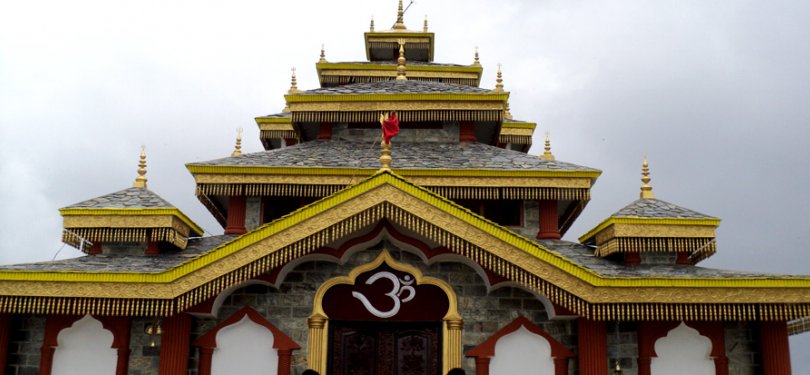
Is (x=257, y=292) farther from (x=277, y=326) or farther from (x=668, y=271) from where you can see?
(x=668, y=271)

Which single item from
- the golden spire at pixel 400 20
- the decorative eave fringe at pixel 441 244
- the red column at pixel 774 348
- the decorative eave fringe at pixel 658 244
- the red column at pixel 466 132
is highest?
the golden spire at pixel 400 20

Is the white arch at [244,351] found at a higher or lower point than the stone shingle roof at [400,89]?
lower

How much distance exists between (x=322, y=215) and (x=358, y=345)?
2.61 metres

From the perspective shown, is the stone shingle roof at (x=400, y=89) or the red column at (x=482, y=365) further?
the stone shingle roof at (x=400, y=89)

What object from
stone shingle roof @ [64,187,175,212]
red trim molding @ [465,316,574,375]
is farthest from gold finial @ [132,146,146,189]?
red trim molding @ [465,316,574,375]

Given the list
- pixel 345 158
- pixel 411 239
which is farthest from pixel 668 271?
pixel 345 158

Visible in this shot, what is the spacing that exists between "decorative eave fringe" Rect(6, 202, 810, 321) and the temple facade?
3cm

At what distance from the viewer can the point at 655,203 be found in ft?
56.5

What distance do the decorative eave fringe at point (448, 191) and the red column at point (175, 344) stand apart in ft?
11.1

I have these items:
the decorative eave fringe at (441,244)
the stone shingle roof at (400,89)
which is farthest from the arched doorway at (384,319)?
the stone shingle roof at (400,89)

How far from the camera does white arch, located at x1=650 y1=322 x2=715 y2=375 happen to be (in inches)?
590

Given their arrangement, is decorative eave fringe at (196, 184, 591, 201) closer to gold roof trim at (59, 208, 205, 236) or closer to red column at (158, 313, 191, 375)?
gold roof trim at (59, 208, 205, 236)

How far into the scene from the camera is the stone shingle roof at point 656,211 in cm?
1639

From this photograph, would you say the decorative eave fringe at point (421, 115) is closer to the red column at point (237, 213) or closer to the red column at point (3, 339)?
the red column at point (237, 213)
